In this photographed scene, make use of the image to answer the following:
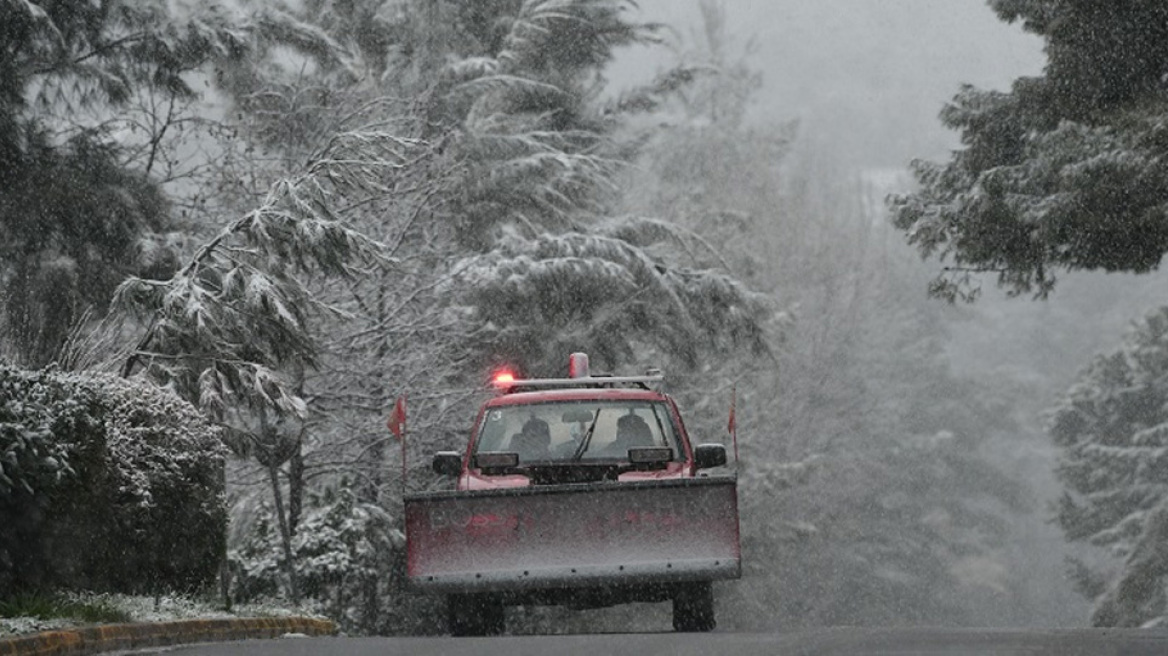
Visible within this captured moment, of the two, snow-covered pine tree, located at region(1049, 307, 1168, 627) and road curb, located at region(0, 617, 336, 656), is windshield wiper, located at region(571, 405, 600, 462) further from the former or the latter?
snow-covered pine tree, located at region(1049, 307, 1168, 627)

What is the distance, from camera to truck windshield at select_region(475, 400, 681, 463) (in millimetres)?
14031

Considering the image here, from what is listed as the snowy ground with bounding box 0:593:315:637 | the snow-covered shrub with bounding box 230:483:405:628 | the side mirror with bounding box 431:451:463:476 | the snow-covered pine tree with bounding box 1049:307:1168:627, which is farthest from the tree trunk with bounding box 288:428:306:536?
the snow-covered pine tree with bounding box 1049:307:1168:627

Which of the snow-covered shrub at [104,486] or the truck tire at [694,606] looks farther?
the truck tire at [694,606]

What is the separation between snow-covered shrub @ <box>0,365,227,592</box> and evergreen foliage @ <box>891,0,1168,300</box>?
9.99 metres

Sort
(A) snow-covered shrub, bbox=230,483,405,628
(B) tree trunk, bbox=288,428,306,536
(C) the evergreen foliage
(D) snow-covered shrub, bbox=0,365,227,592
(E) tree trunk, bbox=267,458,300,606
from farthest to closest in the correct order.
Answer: (B) tree trunk, bbox=288,428,306,536 → (A) snow-covered shrub, bbox=230,483,405,628 → (C) the evergreen foliage → (E) tree trunk, bbox=267,458,300,606 → (D) snow-covered shrub, bbox=0,365,227,592

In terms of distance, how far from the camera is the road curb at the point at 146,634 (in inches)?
370

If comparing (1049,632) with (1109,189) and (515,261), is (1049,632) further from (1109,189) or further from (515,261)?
(515,261)

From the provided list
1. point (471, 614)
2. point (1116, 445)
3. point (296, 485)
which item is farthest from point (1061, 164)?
point (1116, 445)

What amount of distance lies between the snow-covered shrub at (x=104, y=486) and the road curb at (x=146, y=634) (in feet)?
1.97

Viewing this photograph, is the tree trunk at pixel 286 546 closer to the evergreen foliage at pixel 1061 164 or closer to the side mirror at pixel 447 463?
the side mirror at pixel 447 463

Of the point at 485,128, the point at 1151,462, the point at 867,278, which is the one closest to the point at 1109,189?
the point at 485,128

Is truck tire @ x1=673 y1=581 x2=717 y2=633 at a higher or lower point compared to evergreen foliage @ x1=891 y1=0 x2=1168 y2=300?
lower

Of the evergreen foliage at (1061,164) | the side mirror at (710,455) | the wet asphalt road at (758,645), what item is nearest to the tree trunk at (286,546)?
the side mirror at (710,455)

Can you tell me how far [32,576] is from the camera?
35.9ft
